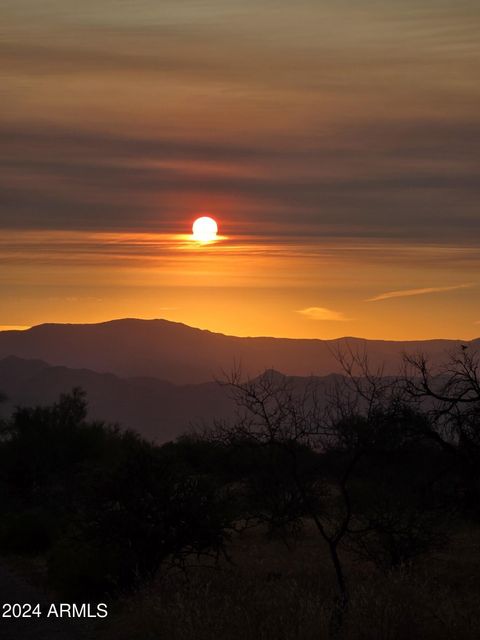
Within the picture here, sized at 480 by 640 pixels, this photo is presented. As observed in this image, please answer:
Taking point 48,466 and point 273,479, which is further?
point 48,466

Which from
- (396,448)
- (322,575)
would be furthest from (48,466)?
(396,448)

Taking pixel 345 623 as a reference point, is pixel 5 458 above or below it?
Result: above

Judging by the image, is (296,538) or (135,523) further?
(296,538)

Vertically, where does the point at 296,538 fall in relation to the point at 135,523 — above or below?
below

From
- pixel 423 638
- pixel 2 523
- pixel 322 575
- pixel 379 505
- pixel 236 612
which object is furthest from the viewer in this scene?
pixel 2 523

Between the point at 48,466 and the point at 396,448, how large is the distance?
30.9m

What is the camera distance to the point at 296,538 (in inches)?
1326

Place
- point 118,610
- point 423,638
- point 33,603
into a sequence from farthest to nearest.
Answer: point 33,603 < point 118,610 < point 423,638

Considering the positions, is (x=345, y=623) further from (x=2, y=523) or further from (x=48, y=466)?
(x=48, y=466)

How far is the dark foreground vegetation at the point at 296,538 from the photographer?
50.6ft

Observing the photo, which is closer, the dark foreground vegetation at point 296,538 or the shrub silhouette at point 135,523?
the dark foreground vegetation at point 296,538

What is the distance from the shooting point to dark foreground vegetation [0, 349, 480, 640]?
1543 cm

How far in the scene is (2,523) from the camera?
32.7 metres

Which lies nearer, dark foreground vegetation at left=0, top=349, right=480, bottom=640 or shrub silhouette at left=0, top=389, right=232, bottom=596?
dark foreground vegetation at left=0, top=349, right=480, bottom=640
